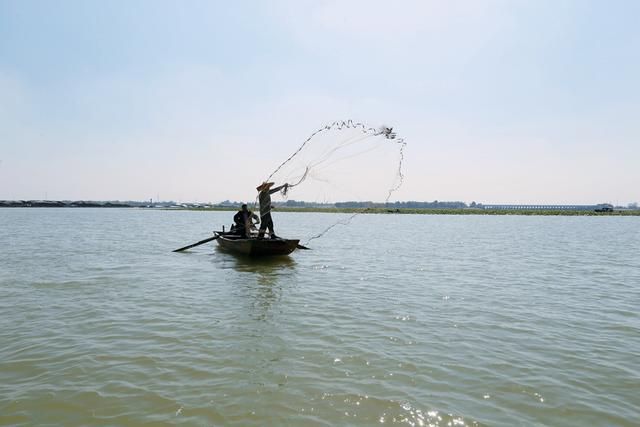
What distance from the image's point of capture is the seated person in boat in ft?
70.2

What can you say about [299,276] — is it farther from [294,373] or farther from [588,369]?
[588,369]

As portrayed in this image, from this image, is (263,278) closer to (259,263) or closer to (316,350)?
(259,263)

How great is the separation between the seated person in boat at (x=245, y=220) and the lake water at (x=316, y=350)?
5395mm

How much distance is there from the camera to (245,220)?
2147 cm

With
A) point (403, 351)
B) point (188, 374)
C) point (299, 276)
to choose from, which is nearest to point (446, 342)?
point (403, 351)

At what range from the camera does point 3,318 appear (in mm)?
9766

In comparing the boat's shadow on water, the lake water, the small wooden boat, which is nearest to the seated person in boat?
the small wooden boat

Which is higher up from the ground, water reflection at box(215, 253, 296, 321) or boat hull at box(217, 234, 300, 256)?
boat hull at box(217, 234, 300, 256)

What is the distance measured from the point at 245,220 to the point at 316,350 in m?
14.3

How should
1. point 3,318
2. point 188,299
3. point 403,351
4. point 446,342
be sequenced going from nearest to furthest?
point 403,351
point 446,342
point 3,318
point 188,299

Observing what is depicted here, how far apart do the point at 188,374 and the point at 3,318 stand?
624 centimetres

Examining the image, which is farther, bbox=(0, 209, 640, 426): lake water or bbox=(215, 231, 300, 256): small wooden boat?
bbox=(215, 231, 300, 256): small wooden boat

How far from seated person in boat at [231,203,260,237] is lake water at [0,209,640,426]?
539 centimetres

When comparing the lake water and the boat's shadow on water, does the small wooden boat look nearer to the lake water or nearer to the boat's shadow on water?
the boat's shadow on water
